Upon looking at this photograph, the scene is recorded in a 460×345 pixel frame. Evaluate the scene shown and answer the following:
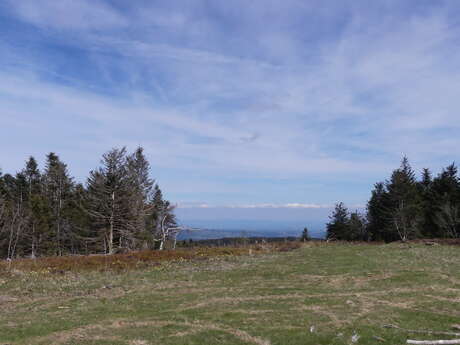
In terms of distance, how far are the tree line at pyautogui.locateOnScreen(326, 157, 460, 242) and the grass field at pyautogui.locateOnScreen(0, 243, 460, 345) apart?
35765 millimetres

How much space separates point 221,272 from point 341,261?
26.8 ft

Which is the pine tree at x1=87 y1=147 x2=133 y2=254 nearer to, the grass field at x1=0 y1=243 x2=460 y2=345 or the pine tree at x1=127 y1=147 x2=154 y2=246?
the pine tree at x1=127 y1=147 x2=154 y2=246

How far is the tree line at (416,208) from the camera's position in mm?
53781

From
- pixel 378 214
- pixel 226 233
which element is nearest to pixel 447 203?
pixel 378 214

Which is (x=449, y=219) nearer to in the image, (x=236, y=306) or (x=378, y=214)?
(x=378, y=214)

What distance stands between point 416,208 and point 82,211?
164 ft

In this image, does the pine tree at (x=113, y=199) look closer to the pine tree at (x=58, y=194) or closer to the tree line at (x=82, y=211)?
the tree line at (x=82, y=211)

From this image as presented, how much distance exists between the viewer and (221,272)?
848 inches

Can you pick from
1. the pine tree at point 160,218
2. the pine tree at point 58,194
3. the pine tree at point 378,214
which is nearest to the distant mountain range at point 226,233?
the pine tree at point 160,218

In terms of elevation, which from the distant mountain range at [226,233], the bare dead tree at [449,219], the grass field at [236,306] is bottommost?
the grass field at [236,306]

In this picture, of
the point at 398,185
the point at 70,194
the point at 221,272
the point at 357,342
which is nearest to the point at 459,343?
the point at 357,342

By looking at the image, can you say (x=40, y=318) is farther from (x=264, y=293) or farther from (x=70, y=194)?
(x=70, y=194)

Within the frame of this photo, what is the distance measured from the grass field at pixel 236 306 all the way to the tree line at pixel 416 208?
35.8 meters

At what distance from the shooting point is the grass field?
9.41 metres
